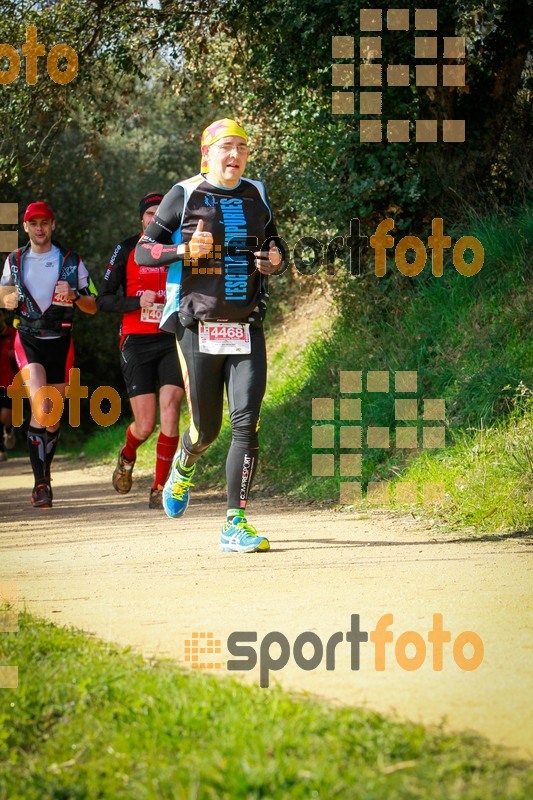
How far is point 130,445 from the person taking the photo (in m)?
9.73

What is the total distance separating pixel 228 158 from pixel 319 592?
2739 mm

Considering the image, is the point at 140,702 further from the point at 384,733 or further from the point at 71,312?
the point at 71,312

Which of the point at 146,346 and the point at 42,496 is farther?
the point at 42,496

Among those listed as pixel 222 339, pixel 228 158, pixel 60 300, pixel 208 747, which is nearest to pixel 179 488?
pixel 222 339

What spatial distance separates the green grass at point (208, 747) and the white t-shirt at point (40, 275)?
20.0 ft

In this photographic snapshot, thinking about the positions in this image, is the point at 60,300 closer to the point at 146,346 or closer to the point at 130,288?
the point at 130,288

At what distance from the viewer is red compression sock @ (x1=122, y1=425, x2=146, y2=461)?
966 cm

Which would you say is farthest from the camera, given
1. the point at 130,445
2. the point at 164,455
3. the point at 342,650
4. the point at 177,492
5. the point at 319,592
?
the point at 130,445

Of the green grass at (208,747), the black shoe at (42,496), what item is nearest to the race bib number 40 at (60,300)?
the black shoe at (42,496)

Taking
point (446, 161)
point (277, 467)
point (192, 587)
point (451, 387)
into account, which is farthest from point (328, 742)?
point (446, 161)

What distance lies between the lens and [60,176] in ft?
78.8

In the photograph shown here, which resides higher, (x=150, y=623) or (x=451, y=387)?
(x=451, y=387)

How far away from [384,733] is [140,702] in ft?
2.57

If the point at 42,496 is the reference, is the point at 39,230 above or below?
above
